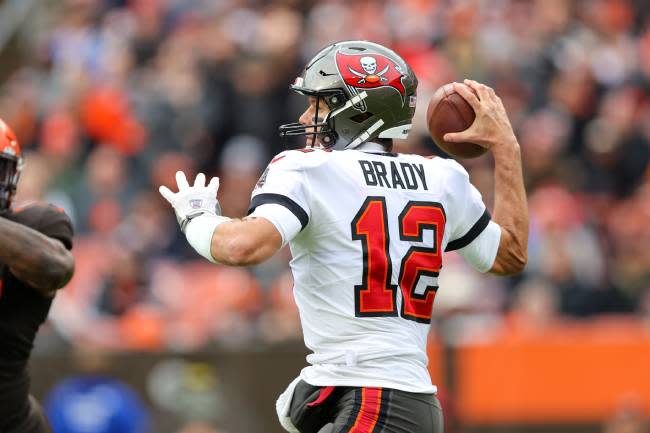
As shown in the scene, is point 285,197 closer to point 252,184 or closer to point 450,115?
point 450,115

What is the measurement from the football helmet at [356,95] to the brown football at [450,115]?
A: 23 centimetres

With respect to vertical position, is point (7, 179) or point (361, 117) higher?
point (361, 117)

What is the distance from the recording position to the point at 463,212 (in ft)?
16.5

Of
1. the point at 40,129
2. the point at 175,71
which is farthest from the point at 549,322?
the point at 40,129

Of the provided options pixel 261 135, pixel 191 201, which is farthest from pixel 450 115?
pixel 261 135

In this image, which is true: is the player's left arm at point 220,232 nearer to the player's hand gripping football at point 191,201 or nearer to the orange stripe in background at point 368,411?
the player's hand gripping football at point 191,201

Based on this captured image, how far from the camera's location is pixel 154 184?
12.6m

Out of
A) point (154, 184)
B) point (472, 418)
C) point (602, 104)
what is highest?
point (602, 104)

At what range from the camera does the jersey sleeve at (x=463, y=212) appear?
496cm

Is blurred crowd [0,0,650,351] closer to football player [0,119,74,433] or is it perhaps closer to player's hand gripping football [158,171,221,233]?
football player [0,119,74,433]

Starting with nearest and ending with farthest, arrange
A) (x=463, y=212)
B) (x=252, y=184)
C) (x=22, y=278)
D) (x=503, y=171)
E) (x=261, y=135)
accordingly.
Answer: (x=463, y=212) → (x=22, y=278) → (x=503, y=171) → (x=252, y=184) → (x=261, y=135)

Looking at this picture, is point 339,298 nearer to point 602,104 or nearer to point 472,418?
point 472,418

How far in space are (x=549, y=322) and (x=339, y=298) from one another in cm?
617

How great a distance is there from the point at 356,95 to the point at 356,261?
0.69 metres
